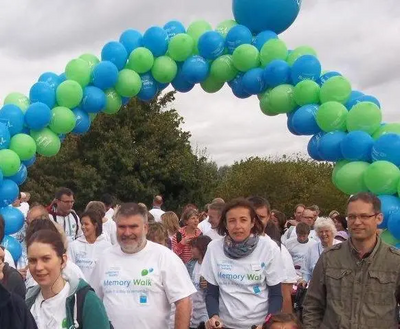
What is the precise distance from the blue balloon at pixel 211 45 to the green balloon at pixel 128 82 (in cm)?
90

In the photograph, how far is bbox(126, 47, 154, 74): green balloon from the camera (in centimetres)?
744

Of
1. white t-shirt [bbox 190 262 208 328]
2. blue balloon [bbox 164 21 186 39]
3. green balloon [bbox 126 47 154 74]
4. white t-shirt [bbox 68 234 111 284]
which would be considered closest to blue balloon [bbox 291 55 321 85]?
blue balloon [bbox 164 21 186 39]

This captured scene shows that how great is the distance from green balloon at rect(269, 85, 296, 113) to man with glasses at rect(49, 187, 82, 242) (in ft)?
9.09

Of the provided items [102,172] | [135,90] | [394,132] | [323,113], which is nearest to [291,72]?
[323,113]

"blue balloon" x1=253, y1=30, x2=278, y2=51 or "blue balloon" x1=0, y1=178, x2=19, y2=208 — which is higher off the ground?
"blue balloon" x1=253, y1=30, x2=278, y2=51

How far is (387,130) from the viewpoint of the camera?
6.36 metres

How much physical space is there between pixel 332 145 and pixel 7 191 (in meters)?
3.88

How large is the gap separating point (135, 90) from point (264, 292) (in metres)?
4.05

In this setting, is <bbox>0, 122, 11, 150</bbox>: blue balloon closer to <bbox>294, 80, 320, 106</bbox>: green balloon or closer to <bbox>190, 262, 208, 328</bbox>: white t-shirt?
<bbox>190, 262, 208, 328</bbox>: white t-shirt

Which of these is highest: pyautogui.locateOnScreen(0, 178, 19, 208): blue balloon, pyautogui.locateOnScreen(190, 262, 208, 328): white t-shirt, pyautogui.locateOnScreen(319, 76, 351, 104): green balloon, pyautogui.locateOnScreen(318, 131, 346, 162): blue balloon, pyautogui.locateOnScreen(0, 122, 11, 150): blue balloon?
pyautogui.locateOnScreen(319, 76, 351, 104): green balloon

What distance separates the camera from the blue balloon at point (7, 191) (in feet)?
23.0

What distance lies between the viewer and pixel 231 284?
4164mm

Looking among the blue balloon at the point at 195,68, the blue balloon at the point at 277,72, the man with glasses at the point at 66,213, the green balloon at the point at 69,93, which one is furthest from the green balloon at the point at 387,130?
the man with glasses at the point at 66,213

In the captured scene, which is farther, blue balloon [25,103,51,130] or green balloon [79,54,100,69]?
green balloon [79,54,100,69]
